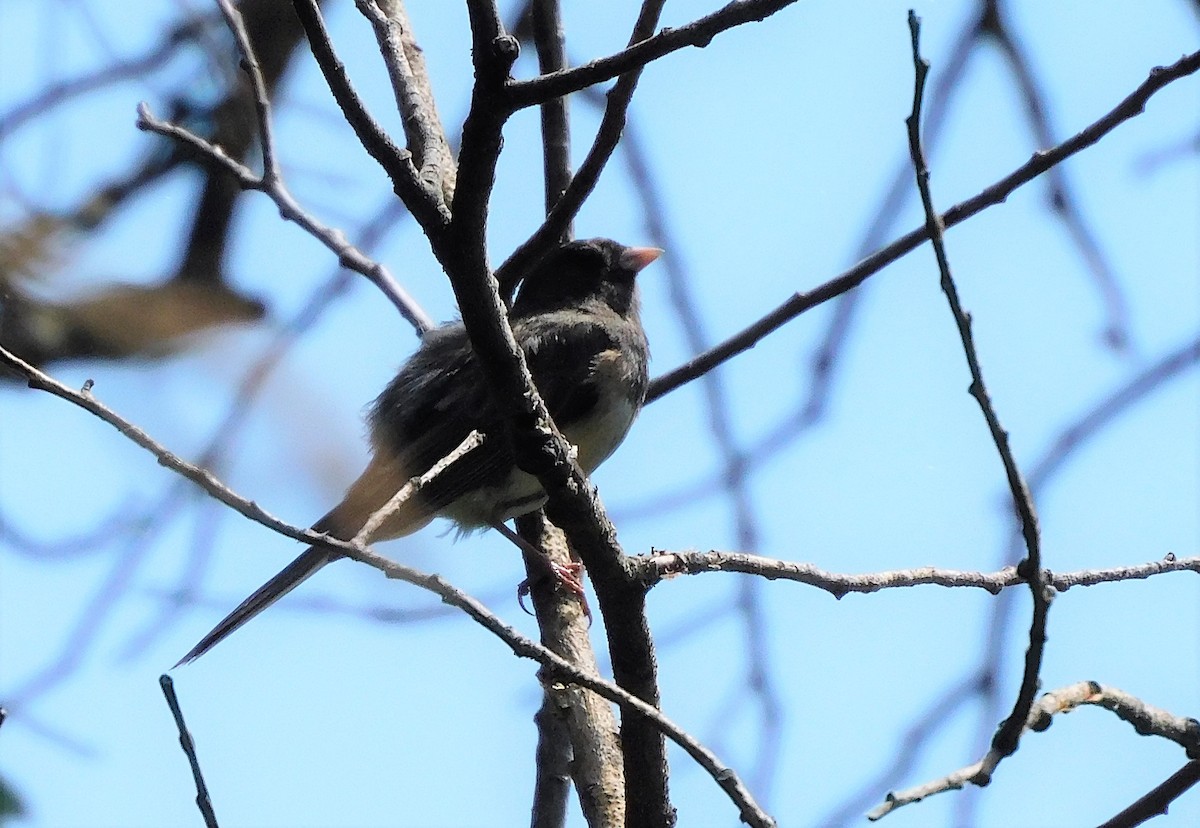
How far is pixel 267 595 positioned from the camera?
3.87m

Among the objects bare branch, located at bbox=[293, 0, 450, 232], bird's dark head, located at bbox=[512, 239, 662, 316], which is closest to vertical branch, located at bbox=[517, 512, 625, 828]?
bare branch, located at bbox=[293, 0, 450, 232]

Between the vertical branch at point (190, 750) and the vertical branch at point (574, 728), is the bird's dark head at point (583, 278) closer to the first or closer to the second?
the vertical branch at point (574, 728)

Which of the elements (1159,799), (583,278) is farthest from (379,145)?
(583,278)

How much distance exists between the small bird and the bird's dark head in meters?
0.17

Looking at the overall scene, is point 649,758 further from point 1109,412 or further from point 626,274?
point 626,274

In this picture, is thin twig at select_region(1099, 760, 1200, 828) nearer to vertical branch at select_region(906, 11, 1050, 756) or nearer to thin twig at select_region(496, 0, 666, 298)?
vertical branch at select_region(906, 11, 1050, 756)

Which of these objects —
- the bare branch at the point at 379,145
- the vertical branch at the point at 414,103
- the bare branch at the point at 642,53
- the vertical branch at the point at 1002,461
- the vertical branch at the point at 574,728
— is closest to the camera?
the vertical branch at the point at 1002,461

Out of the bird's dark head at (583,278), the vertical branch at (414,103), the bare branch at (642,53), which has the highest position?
the bird's dark head at (583,278)

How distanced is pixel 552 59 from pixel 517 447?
1.64m

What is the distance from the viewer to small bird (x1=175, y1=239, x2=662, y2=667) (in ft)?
12.6

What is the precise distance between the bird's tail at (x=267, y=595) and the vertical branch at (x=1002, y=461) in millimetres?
2352

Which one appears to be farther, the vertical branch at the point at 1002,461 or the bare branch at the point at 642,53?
the bare branch at the point at 642,53

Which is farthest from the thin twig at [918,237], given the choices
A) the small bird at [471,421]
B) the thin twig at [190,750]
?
the thin twig at [190,750]

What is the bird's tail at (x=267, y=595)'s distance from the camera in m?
3.80
